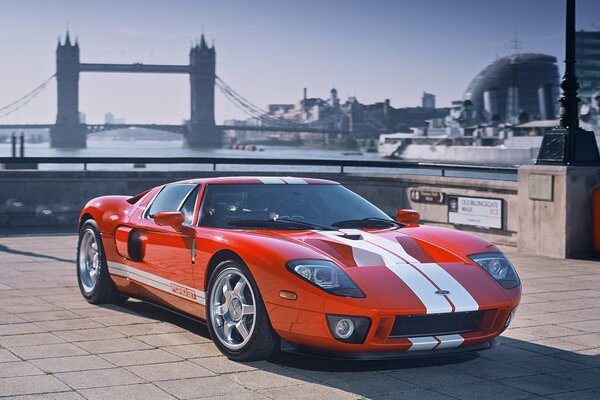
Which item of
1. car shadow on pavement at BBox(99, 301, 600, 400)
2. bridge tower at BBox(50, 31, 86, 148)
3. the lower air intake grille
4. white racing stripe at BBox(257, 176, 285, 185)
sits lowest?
car shadow on pavement at BBox(99, 301, 600, 400)

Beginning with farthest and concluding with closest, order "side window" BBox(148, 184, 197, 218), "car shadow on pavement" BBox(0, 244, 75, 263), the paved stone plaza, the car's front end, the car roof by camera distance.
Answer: "car shadow on pavement" BBox(0, 244, 75, 263), "side window" BBox(148, 184, 197, 218), the car roof, the car's front end, the paved stone plaza

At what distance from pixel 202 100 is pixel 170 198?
124626 mm

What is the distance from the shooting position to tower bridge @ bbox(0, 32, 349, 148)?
111300 millimetres

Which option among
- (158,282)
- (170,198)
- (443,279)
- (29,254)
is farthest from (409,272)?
(29,254)

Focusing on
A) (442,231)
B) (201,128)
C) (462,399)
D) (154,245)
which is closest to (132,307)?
(154,245)

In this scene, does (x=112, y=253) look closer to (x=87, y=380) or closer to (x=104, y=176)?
(x=87, y=380)

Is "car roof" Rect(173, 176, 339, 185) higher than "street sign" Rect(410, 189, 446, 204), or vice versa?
"car roof" Rect(173, 176, 339, 185)

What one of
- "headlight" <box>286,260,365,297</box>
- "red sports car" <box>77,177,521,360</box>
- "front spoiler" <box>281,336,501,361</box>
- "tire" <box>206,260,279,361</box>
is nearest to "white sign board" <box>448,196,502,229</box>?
"red sports car" <box>77,177,521,360</box>

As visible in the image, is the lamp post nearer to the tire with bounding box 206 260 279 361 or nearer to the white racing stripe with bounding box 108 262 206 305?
the white racing stripe with bounding box 108 262 206 305

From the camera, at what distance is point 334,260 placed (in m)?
5.20

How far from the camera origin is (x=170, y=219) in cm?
616

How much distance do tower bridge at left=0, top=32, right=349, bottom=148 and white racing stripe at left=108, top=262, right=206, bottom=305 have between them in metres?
86.1

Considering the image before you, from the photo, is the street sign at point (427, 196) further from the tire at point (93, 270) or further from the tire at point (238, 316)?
the tire at point (238, 316)

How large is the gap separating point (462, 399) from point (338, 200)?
88.8 inches
